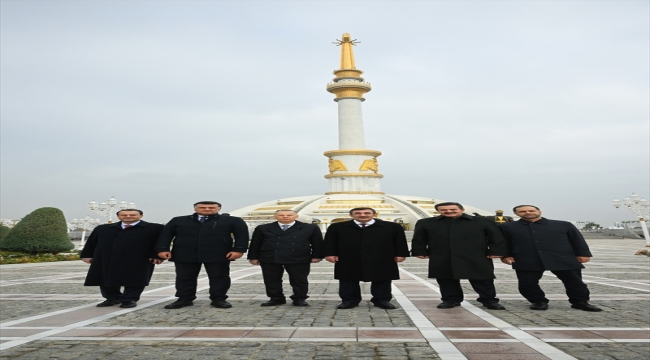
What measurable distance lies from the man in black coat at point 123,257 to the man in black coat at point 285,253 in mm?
1601

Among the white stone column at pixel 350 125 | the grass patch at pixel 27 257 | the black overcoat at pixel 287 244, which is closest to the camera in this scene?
the black overcoat at pixel 287 244

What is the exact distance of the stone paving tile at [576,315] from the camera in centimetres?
538

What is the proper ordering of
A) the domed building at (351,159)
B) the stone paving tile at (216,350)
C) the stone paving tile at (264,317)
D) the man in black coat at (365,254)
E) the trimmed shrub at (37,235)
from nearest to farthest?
1. the stone paving tile at (216,350)
2. the stone paving tile at (264,317)
3. the man in black coat at (365,254)
4. the trimmed shrub at (37,235)
5. the domed building at (351,159)

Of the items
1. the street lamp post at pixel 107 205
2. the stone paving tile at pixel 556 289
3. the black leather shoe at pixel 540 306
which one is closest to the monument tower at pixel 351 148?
the street lamp post at pixel 107 205

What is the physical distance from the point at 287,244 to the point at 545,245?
370 cm

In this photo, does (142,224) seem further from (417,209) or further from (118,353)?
(417,209)

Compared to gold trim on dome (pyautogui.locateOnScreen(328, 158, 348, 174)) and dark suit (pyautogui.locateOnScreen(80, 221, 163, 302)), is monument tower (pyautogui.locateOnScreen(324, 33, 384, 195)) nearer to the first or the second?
gold trim on dome (pyautogui.locateOnScreen(328, 158, 348, 174))

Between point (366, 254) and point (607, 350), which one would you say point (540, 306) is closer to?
point (607, 350)

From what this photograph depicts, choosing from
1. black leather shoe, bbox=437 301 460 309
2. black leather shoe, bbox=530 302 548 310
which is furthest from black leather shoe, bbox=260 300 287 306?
black leather shoe, bbox=530 302 548 310

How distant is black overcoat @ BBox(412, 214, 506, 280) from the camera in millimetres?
6699

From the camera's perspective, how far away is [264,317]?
5961 millimetres

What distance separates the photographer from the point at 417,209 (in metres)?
38.3

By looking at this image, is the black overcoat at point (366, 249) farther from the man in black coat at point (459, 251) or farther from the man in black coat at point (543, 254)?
the man in black coat at point (543, 254)

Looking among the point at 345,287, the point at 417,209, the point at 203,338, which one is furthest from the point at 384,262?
the point at 417,209
